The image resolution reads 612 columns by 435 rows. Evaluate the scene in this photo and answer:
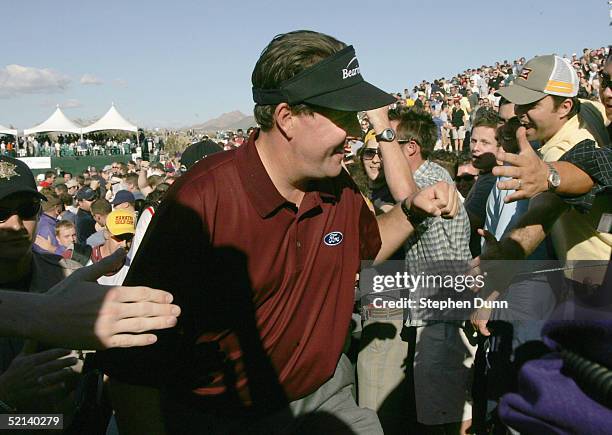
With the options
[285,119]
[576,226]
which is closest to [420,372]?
[576,226]

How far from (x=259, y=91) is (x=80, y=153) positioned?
39341 millimetres

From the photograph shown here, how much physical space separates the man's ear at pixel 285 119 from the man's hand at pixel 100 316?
116 centimetres

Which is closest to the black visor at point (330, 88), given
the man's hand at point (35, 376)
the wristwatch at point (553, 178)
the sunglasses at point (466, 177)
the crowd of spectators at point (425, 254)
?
the crowd of spectators at point (425, 254)

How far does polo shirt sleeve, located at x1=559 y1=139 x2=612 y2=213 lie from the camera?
2461 mm

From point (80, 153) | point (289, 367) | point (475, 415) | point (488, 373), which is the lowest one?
point (475, 415)

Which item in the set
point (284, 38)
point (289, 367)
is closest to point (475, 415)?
point (289, 367)

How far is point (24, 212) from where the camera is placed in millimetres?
2693

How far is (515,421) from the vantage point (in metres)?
1.12

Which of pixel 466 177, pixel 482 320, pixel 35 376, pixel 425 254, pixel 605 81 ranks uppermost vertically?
pixel 605 81

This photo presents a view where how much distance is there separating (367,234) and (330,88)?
2.69 ft

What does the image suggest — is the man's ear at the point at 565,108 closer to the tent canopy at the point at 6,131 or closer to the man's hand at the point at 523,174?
the man's hand at the point at 523,174

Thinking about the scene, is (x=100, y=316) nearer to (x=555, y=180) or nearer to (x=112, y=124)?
(x=555, y=180)

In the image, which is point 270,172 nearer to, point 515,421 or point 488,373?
point 515,421

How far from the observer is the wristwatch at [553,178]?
2307mm
